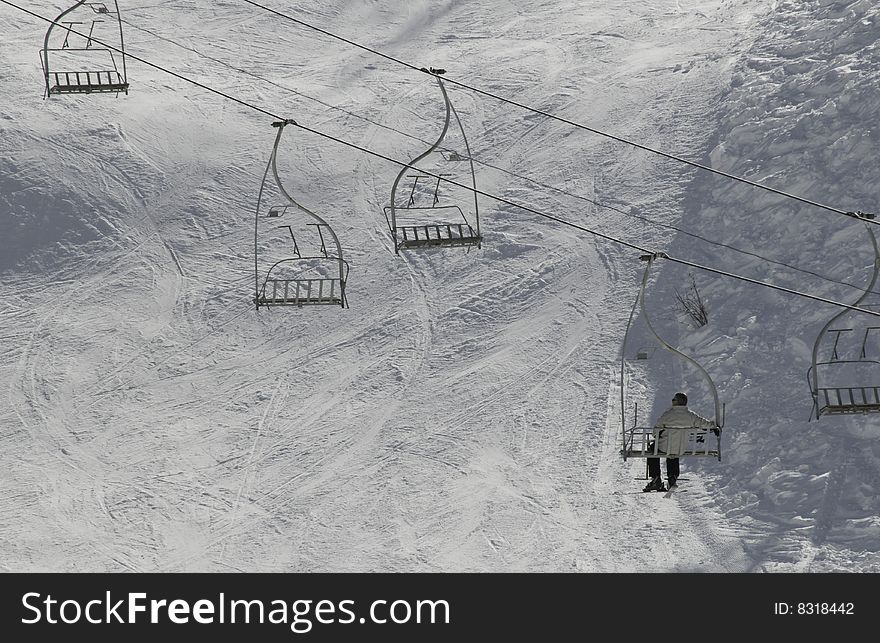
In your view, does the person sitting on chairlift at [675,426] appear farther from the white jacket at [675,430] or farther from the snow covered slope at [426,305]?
the snow covered slope at [426,305]

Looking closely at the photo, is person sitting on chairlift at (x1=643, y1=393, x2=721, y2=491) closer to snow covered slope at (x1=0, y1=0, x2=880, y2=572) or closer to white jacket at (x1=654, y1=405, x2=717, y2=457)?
white jacket at (x1=654, y1=405, x2=717, y2=457)

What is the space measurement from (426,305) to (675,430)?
11.4 m

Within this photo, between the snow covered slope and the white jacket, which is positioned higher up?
the snow covered slope

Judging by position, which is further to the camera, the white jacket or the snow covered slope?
the snow covered slope

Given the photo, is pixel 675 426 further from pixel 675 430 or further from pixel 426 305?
pixel 426 305

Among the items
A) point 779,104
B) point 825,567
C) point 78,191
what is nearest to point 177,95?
point 78,191

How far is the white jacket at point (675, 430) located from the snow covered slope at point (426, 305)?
5.70m

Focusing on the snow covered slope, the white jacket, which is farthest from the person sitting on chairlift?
the snow covered slope

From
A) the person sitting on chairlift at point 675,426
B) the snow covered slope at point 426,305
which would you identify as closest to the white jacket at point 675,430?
the person sitting on chairlift at point 675,426

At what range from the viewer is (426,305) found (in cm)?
2622

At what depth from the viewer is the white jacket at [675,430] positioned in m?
15.1

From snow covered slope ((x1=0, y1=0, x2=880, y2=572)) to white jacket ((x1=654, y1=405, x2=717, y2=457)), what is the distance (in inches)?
224

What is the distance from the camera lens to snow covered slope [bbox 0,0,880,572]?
21766mm

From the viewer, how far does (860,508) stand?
70.1 feet
